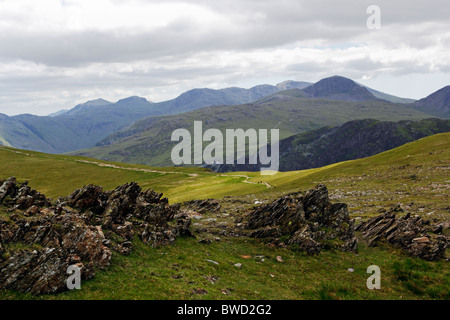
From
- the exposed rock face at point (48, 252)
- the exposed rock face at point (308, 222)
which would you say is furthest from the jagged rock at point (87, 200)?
the exposed rock face at point (308, 222)

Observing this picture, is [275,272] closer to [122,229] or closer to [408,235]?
[122,229]

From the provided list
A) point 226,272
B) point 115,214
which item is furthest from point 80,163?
point 226,272

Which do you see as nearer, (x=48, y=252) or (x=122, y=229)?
(x=48, y=252)

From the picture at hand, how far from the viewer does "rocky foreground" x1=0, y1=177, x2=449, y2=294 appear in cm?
2288

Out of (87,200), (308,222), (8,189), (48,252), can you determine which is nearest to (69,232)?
(48,252)

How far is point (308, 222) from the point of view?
4231 centimetres

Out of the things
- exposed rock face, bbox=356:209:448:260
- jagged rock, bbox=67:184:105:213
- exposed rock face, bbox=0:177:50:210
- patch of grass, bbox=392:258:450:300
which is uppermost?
exposed rock face, bbox=0:177:50:210

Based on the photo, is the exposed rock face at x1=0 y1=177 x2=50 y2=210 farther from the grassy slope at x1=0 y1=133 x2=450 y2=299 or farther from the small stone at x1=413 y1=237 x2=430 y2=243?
the small stone at x1=413 y1=237 x2=430 y2=243

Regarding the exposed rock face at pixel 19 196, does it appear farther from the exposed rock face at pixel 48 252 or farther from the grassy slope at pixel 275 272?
the grassy slope at pixel 275 272

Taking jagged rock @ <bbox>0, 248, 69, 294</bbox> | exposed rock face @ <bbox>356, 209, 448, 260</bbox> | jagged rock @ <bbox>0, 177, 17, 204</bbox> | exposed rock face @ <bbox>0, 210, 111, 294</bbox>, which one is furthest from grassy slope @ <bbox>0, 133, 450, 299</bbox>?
jagged rock @ <bbox>0, 177, 17, 204</bbox>

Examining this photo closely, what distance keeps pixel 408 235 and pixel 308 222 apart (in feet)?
42.3

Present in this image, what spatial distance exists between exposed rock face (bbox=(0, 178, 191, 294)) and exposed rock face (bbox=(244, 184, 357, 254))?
12285 millimetres

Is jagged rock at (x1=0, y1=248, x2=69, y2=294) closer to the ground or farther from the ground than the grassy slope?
farther from the ground
